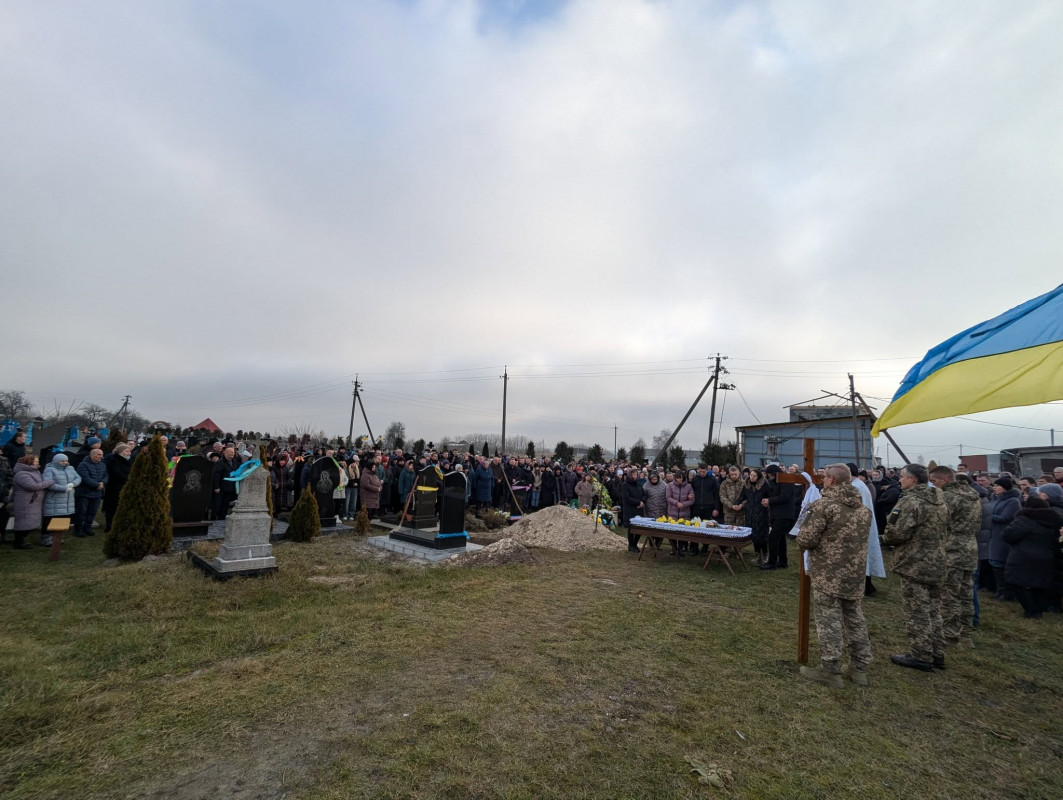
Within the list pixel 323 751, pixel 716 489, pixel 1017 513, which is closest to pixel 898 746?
pixel 323 751

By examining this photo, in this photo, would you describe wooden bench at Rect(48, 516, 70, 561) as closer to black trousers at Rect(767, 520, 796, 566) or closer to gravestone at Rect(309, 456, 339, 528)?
gravestone at Rect(309, 456, 339, 528)

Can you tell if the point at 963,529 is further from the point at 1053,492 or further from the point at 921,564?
the point at 1053,492

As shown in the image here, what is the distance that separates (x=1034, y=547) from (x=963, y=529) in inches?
108

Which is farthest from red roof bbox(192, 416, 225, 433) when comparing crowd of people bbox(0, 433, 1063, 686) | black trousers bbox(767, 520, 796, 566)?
black trousers bbox(767, 520, 796, 566)

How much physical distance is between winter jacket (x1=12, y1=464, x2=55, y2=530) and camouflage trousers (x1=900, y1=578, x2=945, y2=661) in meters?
12.7

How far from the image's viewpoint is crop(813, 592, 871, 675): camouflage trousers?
4.47m

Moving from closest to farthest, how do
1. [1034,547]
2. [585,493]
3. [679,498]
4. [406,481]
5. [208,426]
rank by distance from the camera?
[1034,547] < [679,498] < [406,481] < [585,493] < [208,426]

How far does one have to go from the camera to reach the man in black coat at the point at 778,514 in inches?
366

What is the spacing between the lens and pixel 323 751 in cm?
316

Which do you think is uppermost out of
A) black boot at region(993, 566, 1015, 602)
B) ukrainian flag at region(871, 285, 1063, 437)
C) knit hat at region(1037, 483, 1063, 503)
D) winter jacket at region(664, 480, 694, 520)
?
ukrainian flag at region(871, 285, 1063, 437)

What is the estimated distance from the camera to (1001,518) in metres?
7.82

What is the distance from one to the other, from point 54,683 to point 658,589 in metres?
6.96

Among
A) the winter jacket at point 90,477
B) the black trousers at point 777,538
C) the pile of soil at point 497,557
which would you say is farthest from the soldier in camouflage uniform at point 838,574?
the winter jacket at point 90,477

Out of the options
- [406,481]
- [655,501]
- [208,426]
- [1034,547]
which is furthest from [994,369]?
[208,426]
